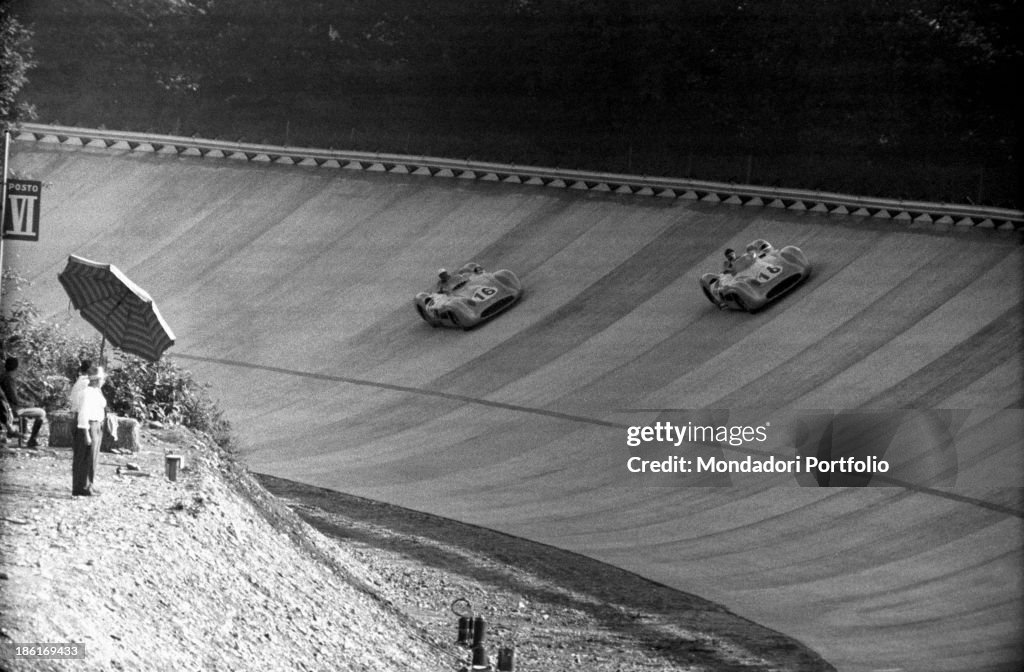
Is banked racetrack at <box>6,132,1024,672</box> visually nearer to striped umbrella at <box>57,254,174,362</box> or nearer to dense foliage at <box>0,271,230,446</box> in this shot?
dense foliage at <box>0,271,230,446</box>

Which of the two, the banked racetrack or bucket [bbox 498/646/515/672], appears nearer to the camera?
bucket [bbox 498/646/515/672]

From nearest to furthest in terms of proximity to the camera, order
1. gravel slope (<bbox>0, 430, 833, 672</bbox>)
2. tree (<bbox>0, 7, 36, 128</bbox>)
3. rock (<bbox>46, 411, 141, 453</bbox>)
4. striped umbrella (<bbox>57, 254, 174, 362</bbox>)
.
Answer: gravel slope (<bbox>0, 430, 833, 672</bbox>), rock (<bbox>46, 411, 141, 453</bbox>), striped umbrella (<bbox>57, 254, 174, 362</bbox>), tree (<bbox>0, 7, 36, 128</bbox>)

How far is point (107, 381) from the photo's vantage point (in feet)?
69.0

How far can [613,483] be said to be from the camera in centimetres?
2678

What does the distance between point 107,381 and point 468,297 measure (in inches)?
560

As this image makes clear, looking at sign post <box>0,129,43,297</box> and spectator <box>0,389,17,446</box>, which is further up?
sign post <box>0,129,43,297</box>

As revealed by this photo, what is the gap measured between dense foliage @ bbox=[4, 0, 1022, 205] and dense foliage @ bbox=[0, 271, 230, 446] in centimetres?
2020

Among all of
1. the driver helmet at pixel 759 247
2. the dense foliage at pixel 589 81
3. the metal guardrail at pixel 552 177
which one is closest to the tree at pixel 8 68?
the metal guardrail at pixel 552 177

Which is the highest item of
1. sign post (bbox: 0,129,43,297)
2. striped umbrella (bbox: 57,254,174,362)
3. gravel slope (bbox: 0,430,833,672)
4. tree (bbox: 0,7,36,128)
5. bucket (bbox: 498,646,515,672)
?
tree (bbox: 0,7,36,128)

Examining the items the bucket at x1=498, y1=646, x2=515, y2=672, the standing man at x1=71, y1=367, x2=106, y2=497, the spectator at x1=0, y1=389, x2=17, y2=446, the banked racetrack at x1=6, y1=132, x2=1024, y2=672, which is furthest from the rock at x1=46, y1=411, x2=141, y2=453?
the banked racetrack at x1=6, y1=132, x2=1024, y2=672

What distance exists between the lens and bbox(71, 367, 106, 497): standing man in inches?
651

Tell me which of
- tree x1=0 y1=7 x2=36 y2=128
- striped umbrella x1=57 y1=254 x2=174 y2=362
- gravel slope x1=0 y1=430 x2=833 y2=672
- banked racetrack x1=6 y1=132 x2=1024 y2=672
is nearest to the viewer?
gravel slope x1=0 y1=430 x2=833 y2=672

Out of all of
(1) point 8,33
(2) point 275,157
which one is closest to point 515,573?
(1) point 8,33

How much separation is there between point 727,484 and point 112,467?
1113cm
